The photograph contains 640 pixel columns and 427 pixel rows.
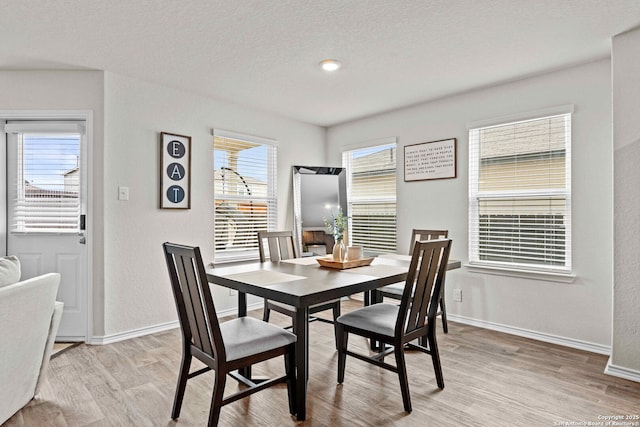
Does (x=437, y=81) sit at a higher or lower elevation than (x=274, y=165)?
higher

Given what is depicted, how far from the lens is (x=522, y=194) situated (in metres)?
3.45

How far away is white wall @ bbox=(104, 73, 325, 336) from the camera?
129 inches

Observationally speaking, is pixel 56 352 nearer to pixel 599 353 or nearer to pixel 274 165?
pixel 274 165

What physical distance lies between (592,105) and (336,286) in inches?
105

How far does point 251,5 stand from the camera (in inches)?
86.3

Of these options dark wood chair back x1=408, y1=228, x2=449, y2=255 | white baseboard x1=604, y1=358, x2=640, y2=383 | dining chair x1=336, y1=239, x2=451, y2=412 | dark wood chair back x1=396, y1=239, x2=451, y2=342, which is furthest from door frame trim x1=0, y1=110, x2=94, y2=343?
white baseboard x1=604, y1=358, x2=640, y2=383

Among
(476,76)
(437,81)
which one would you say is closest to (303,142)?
(437,81)

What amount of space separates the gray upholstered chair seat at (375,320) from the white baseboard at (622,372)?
1.55 meters

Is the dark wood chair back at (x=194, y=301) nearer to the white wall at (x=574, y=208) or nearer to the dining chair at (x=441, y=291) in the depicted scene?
the dining chair at (x=441, y=291)

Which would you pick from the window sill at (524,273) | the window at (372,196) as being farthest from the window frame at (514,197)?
the window at (372,196)

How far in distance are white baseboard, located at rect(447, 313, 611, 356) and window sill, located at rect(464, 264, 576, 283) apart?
482 mm

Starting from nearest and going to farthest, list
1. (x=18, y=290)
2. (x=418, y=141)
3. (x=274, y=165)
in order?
1. (x=18, y=290)
2. (x=418, y=141)
3. (x=274, y=165)

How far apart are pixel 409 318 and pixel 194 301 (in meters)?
1.21

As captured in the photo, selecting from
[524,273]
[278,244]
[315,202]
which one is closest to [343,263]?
[278,244]
